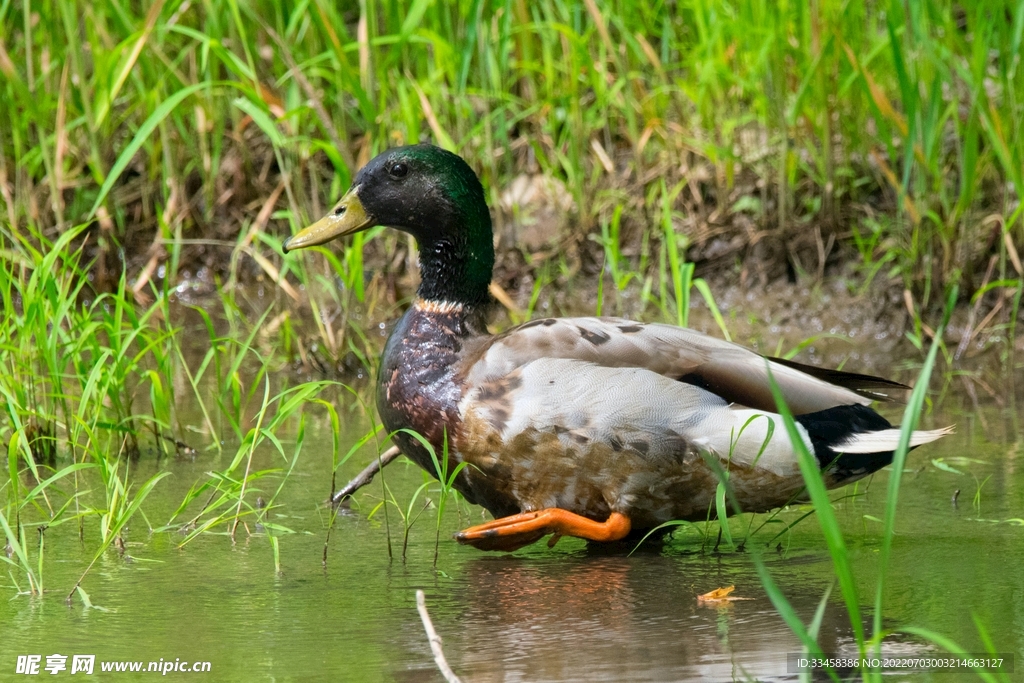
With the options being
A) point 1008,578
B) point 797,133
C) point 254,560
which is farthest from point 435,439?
point 797,133

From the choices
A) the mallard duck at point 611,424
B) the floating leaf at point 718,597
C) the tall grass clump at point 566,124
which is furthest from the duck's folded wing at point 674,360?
the tall grass clump at point 566,124

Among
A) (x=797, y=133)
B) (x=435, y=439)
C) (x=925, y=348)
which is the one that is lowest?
(x=925, y=348)

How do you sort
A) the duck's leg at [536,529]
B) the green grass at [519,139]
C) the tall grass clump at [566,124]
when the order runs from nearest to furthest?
the duck's leg at [536,529], the green grass at [519,139], the tall grass clump at [566,124]

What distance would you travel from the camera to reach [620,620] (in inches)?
109

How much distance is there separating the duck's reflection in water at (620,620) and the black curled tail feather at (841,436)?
10.3 inches

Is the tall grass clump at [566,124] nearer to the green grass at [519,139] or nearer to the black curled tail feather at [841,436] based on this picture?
the green grass at [519,139]

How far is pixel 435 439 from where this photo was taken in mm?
3432

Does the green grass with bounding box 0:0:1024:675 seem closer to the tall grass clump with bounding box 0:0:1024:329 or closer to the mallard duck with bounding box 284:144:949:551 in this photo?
the tall grass clump with bounding box 0:0:1024:329

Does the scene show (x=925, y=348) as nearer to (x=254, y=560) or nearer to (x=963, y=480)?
(x=963, y=480)

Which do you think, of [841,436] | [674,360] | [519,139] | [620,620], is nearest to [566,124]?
[519,139]

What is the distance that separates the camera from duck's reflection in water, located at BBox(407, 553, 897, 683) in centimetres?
245

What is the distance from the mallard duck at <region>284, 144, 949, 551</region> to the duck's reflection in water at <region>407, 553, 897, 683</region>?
153 millimetres

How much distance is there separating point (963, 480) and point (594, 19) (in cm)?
253

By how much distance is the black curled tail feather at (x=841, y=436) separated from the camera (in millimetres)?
3334
